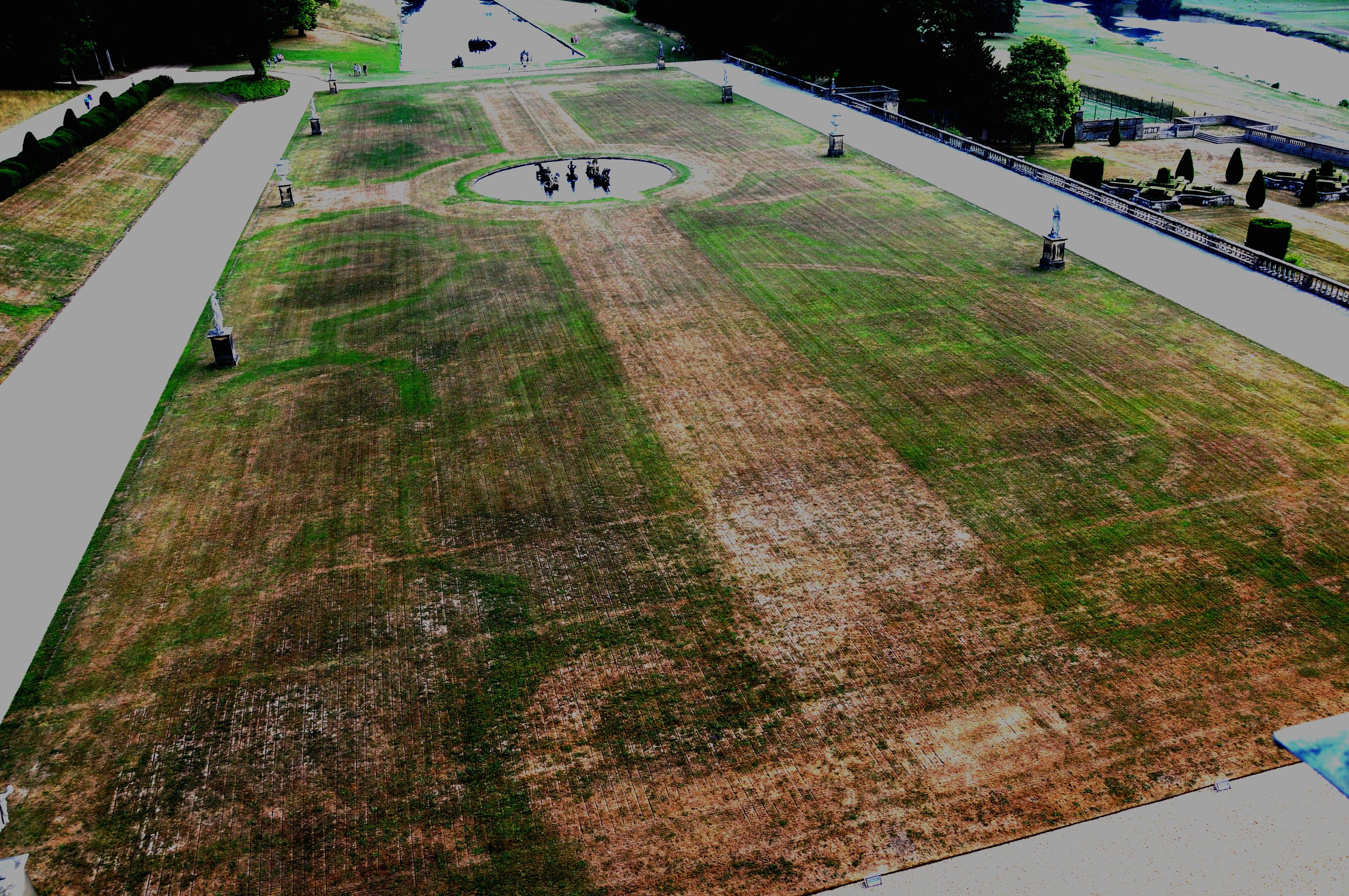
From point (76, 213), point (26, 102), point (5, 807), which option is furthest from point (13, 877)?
point (26, 102)

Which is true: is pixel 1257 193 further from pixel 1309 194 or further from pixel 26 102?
pixel 26 102

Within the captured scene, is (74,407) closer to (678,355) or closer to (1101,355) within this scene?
(678,355)

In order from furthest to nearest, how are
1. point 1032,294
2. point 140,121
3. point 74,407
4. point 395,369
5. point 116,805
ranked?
1. point 140,121
2. point 1032,294
3. point 395,369
4. point 74,407
5. point 116,805

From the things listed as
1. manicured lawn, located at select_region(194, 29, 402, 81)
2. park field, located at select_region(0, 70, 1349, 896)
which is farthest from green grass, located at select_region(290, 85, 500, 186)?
park field, located at select_region(0, 70, 1349, 896)

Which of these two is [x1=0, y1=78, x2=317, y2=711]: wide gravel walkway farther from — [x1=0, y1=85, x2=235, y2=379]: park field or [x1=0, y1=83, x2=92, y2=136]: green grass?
[x1=0, y1=83, x2=92, y2=136]: green grass

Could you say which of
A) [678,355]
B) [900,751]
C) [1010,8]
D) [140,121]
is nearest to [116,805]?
[900,751]

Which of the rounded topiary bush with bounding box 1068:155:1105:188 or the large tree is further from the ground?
the large tree
